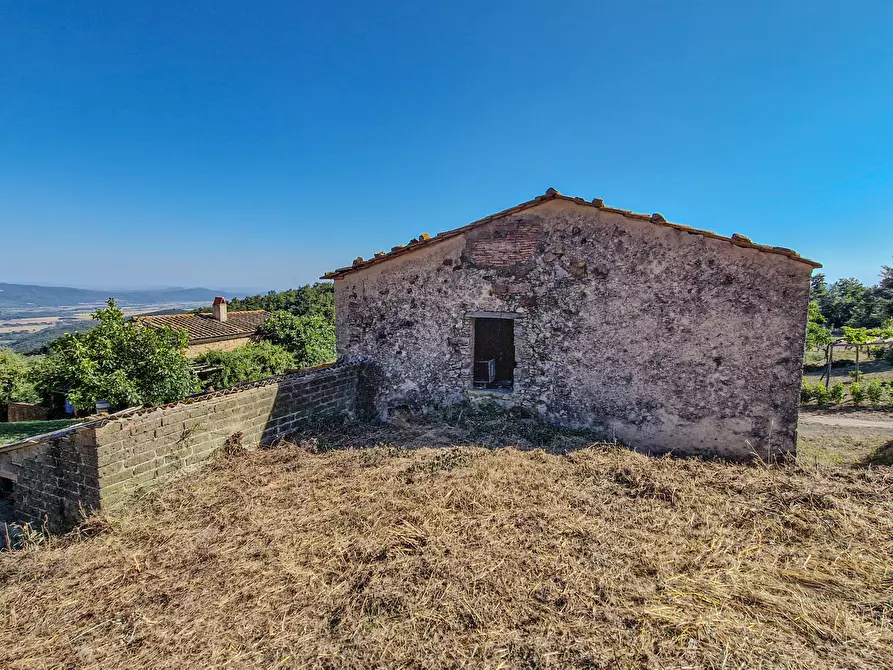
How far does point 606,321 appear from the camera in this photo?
23.6 ft

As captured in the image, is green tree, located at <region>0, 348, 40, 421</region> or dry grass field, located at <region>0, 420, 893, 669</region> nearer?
dry grass field, located at <region>0, 420, 893, 669</region>

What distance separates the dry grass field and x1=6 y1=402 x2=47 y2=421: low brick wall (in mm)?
20743

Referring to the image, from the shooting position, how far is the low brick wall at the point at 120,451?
4.59 metres

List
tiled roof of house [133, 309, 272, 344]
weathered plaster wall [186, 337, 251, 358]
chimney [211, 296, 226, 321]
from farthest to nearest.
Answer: chimney [211, 296, 226, 321] < tiled roof of house [133, 309, 272, 344] < weathered plaster wall [186, 337, 251, 358]

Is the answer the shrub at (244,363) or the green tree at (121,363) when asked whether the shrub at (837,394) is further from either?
the green tree at (121,363)

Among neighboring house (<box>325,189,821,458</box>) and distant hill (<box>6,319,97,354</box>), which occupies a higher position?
neighboring house (<box>325,189,821,458</box>)

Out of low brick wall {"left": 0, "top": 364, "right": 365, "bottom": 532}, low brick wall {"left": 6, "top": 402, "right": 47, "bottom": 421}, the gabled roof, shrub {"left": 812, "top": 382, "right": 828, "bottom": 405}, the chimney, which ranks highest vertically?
the gabled roof

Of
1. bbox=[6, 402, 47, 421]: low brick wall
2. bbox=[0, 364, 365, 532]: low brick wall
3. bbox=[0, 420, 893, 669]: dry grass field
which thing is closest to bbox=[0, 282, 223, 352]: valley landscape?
bbox=[6, 402, 47, 421]: low brick wall

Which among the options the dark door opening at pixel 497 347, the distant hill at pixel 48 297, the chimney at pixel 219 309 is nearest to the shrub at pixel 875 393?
the dark door opening at pixel 497 347

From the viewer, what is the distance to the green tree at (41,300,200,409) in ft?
43.5

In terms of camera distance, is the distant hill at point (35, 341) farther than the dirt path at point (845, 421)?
Yes

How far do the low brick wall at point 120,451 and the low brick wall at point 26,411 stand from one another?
1913 cm

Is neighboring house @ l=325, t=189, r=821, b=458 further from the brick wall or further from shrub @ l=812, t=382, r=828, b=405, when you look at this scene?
shrub @ l=812, t=382, r=828, b=405

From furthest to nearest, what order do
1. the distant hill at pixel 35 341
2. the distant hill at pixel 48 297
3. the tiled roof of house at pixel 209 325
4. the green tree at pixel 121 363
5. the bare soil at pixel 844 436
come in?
the distant hill at pixel 48 297 → the distant hill at pixel 35 341 → the tiled roof of house at pixel 209 325 → the green tree at pixel 121 363 → the bare soil at pixel 844 436
